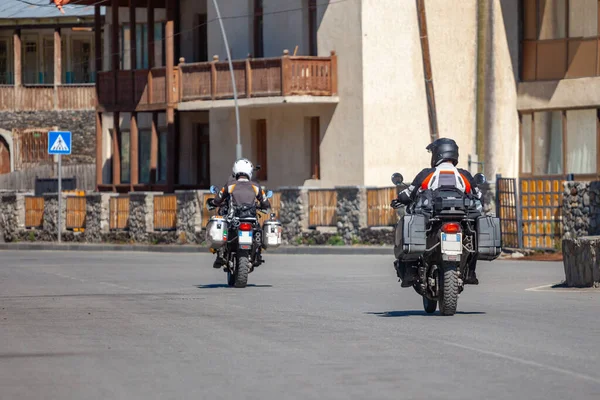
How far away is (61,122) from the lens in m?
65.7

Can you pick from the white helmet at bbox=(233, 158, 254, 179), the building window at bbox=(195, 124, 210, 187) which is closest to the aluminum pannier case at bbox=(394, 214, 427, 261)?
the white helmet at bbox=(233, 158, 254, 179)

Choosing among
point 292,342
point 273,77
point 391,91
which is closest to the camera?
point 292,342

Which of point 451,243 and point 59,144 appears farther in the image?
point 59,144

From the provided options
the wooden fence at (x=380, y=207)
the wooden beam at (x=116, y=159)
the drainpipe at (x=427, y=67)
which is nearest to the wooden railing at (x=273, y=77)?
the drainpipe at (x=427, y=67)

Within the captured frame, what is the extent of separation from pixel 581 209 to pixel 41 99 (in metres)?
39.4

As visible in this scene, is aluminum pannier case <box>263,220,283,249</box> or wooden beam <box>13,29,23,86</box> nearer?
aluminum pannier case <box>263,220,283,249</box>

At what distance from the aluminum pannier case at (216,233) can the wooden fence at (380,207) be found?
15.5 m

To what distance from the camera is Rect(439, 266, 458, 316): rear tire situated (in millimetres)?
14320

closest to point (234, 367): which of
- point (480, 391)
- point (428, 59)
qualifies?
point (480, 391)

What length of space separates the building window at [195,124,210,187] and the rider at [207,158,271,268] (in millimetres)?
28996

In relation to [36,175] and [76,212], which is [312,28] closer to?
[76,212]

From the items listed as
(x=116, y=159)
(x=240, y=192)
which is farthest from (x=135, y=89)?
(x=240, y=192)

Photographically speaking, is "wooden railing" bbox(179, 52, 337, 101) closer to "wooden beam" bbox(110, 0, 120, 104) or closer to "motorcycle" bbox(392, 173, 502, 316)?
"wooden beam" bbox(110, 0, 120, 104)

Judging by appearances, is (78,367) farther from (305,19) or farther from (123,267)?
(305,19)
